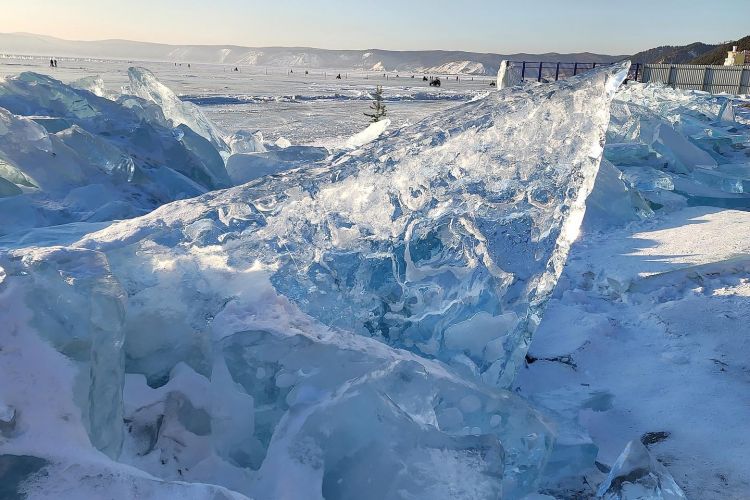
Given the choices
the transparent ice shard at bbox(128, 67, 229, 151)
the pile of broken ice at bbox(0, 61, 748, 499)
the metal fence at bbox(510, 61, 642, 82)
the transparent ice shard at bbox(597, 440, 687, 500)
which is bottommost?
the transparent ice shard at bbox(597, 440, 687, 500)

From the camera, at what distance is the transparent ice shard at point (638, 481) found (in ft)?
3.90

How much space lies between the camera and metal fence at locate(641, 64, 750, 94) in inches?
770

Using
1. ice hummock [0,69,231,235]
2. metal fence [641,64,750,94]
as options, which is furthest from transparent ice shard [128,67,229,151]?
metal fence [641,64,750,94]

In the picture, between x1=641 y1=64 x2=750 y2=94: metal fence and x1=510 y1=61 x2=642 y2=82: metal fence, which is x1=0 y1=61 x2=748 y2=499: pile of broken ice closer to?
x1=510 y1=61 x2=642 y2=82: metal fence

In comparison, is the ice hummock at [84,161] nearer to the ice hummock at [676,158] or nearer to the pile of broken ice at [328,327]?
the pile of broken ice at [328,327]

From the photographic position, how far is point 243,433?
4.41ft

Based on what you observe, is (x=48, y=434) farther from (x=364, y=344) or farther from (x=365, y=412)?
(x=364, y=344)

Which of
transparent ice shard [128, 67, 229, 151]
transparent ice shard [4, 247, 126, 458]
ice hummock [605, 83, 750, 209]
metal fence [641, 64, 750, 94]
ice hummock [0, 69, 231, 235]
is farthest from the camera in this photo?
metal fence [641, 64, 750, 94]

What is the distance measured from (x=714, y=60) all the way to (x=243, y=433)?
193ft

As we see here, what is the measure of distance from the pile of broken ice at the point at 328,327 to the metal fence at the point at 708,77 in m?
21.9

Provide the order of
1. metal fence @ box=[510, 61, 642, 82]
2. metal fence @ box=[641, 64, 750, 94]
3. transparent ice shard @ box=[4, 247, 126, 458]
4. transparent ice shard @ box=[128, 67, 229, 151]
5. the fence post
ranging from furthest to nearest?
the fence post < metal fence @ box=[641, 64, 750, 94] < metal fence @ box=[510, 61, 642, 82] < transparent ice shard @ box=[128, 67, 229, 151] < transparent ice shard @ box=[4, 247, 126, 458]

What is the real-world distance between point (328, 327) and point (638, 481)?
0.86 m

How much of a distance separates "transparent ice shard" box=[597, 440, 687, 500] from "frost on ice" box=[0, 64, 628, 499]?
20 cm

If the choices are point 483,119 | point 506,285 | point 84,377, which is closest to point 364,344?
point 506,285
